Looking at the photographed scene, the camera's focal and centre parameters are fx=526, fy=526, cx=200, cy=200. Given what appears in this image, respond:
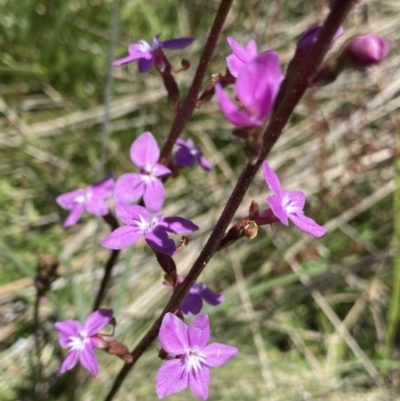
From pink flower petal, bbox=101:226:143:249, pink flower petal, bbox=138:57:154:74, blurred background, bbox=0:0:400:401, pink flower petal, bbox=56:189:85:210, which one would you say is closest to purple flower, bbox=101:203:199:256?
pink flower petal, bbox=101:226:143:249

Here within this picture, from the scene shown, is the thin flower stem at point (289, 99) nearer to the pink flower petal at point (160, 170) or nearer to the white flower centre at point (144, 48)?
the pink flower petal at point (160, 170)

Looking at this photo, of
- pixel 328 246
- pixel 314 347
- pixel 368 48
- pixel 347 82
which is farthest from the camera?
pixel 347 82

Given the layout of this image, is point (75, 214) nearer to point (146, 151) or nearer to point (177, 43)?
point (146, 151)

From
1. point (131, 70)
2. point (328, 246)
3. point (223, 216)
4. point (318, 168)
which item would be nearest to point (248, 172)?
point (223, 216)

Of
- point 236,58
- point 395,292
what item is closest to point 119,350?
point 236,58

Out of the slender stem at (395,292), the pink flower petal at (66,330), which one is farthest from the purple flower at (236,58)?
the slender stem at (395,292)

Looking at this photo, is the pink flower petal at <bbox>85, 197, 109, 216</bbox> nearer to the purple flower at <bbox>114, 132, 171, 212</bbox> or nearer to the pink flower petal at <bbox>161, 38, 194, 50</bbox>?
the purple flower at <bbox>114, 132, 171, 212</bbox>

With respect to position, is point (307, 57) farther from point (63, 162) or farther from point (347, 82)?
point (347, 82)
